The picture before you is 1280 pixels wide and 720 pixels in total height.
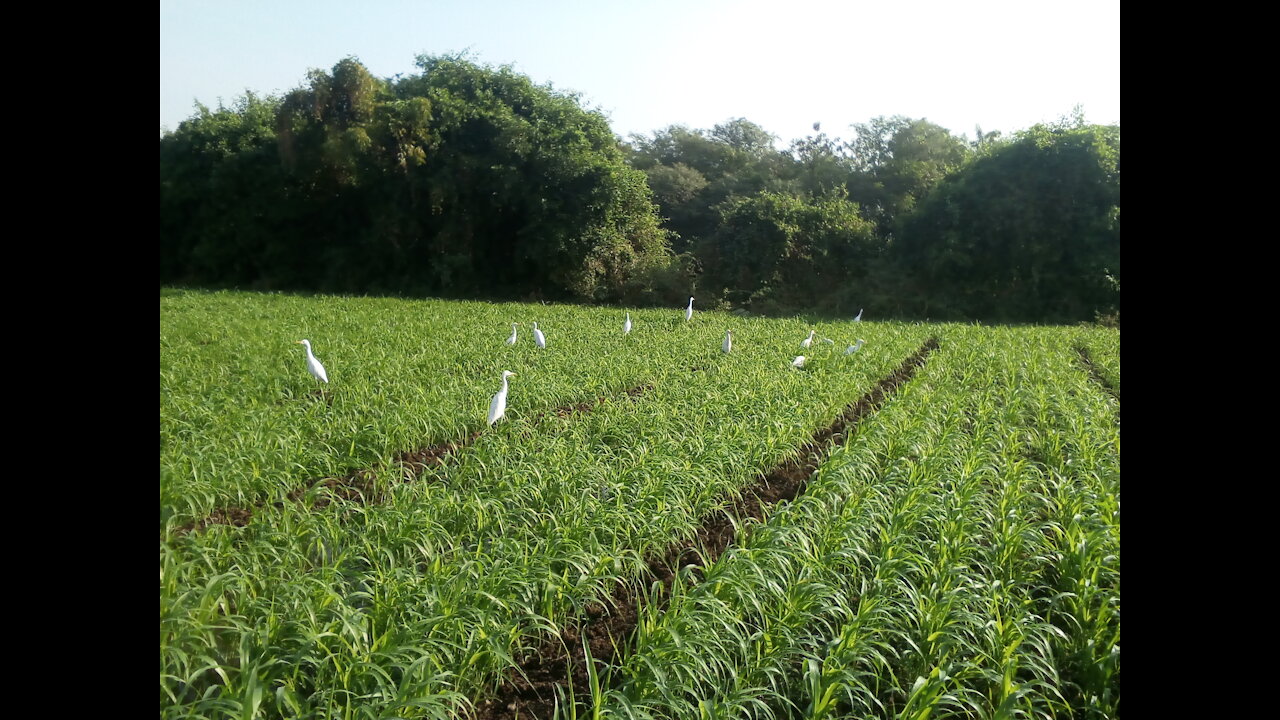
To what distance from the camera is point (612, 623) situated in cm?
289

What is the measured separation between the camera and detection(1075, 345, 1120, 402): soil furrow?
7787 mm

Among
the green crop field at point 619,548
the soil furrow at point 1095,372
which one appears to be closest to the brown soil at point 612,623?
the green crop field at point 619,548

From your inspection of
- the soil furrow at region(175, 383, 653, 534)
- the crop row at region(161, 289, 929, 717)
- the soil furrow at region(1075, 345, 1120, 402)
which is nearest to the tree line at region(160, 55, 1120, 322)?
the soil furrow at region(1075, 345, 1120, 402)

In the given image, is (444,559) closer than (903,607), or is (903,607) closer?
(903,607)

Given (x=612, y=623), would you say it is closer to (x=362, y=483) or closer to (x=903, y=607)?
(x=903, y=607)

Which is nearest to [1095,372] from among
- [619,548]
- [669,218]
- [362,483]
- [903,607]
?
[903,607]

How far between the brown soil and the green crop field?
15mm

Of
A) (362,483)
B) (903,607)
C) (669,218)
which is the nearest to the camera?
(903,607)

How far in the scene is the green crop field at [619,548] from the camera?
2168mm

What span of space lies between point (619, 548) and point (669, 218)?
75.8 ft
